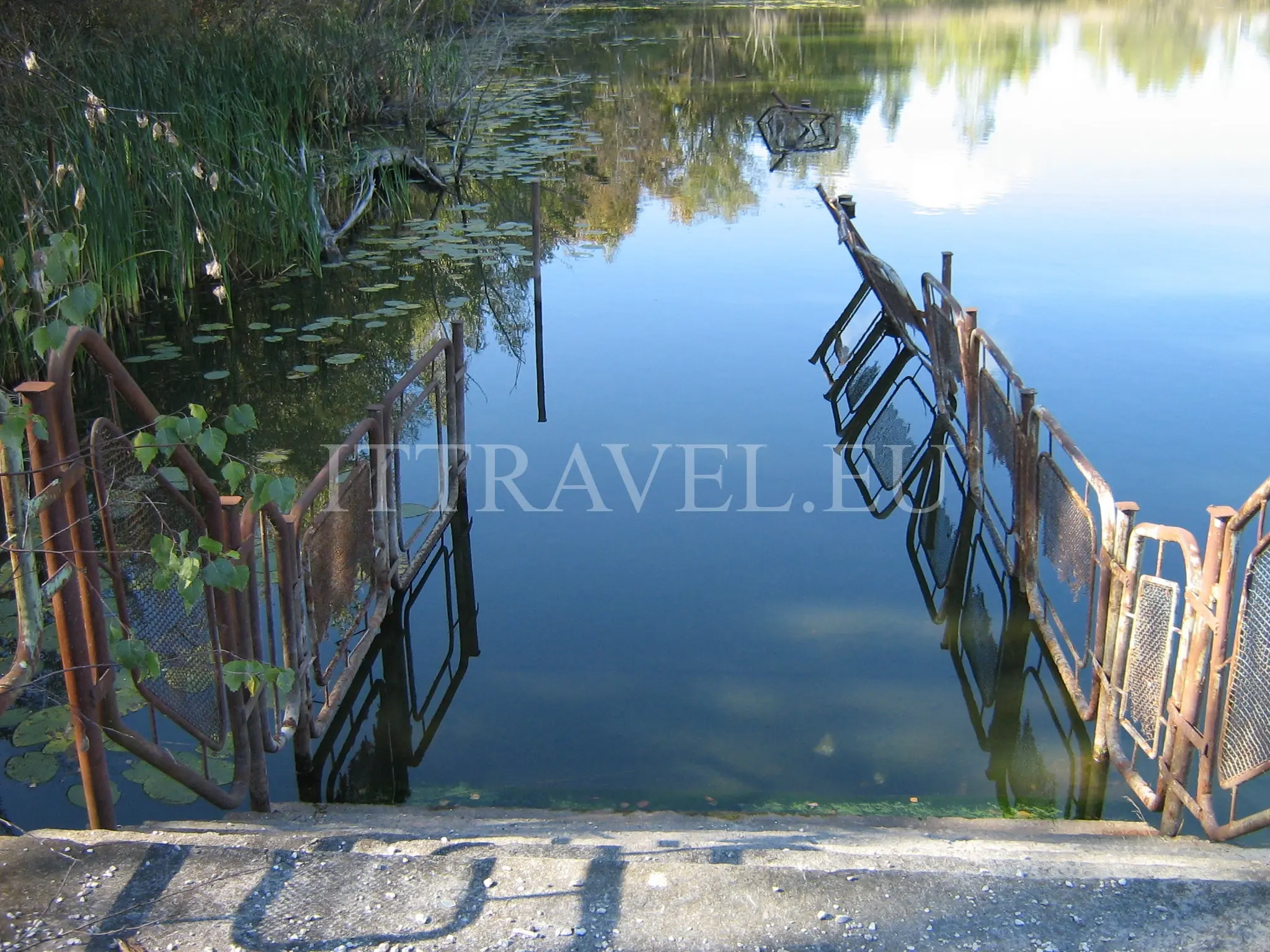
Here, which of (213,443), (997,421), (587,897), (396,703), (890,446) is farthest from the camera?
(890,446)

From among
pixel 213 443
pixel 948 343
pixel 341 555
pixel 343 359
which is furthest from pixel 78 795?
pixel 948 343

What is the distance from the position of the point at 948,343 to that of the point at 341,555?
142 inches

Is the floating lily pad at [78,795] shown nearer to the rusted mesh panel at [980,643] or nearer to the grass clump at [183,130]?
the grass clump at [183,130]

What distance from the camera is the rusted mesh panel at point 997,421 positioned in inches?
189

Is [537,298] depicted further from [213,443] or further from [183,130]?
[213,443]

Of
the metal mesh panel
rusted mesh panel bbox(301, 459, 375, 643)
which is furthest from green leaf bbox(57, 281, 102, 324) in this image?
the metal mesh panel

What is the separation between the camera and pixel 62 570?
2482 millimetres

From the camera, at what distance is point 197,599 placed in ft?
9.48

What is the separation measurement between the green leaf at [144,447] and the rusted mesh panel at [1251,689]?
2.55 metres

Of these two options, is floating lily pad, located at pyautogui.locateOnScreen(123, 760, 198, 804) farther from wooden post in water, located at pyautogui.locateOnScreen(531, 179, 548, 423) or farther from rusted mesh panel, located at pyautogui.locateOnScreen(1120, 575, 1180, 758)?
wooden post in water, located at pyautogui.locateOnScreen(531, 179, 548, 423)

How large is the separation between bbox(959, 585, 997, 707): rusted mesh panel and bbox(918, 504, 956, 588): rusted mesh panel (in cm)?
19

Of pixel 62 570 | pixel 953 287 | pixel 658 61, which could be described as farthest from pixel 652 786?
pixel 658 61

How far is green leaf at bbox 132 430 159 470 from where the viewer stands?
244 cm

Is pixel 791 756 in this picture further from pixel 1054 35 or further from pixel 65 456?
pixel 1054 35
